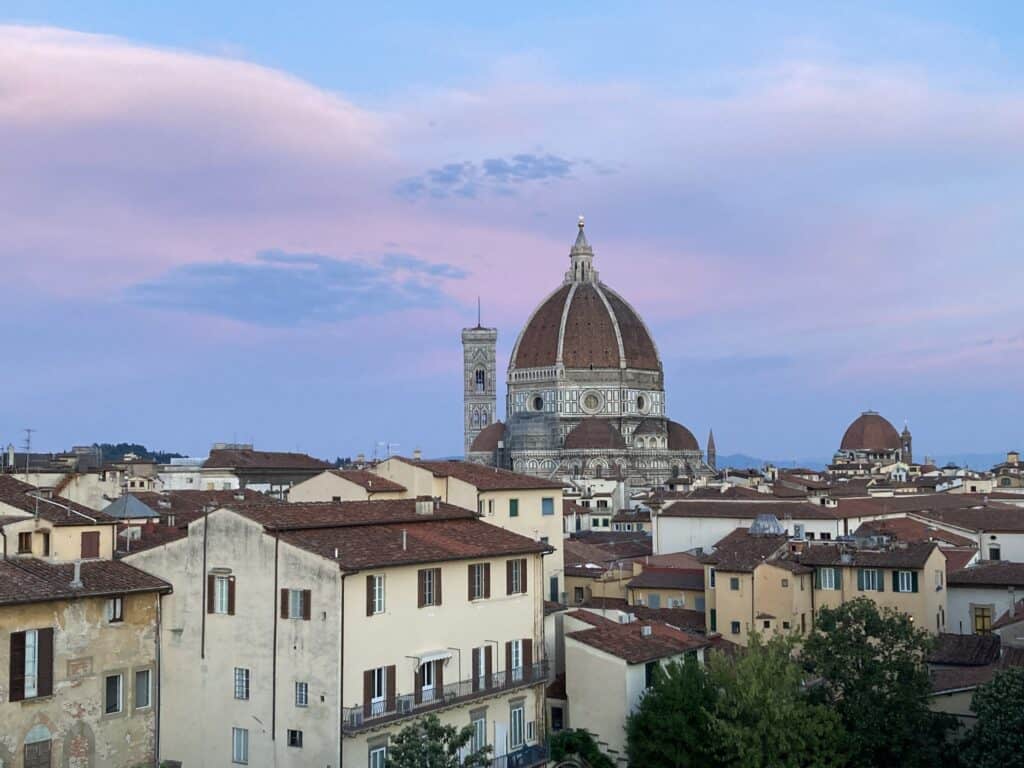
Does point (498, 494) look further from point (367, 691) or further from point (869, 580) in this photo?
point (367, 691)

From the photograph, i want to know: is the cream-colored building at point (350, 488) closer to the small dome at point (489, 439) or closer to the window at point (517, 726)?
the window at point (517, 726)

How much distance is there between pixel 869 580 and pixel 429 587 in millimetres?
20480

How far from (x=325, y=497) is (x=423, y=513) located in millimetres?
11707

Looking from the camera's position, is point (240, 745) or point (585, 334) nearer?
point (240, 745)

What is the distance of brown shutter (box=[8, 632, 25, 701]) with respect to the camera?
99.5 feet

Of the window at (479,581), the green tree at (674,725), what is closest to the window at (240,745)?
the window at (479,581)

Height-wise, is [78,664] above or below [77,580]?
below

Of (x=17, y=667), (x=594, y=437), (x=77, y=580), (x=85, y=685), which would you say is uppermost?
(x=594, y=437)

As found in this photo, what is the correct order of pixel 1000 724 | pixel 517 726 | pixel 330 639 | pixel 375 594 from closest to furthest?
pixel 330 639, pixel 1000 724, pixel 375 594, pixel 517 726

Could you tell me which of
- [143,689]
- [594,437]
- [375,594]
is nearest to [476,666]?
[375,594]

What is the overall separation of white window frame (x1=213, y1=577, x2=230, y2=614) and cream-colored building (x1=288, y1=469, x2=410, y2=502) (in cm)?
1374

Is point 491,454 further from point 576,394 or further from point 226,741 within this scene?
point 226,741

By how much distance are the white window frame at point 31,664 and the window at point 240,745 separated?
4.94 metres

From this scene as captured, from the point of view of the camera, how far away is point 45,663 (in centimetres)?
3109
